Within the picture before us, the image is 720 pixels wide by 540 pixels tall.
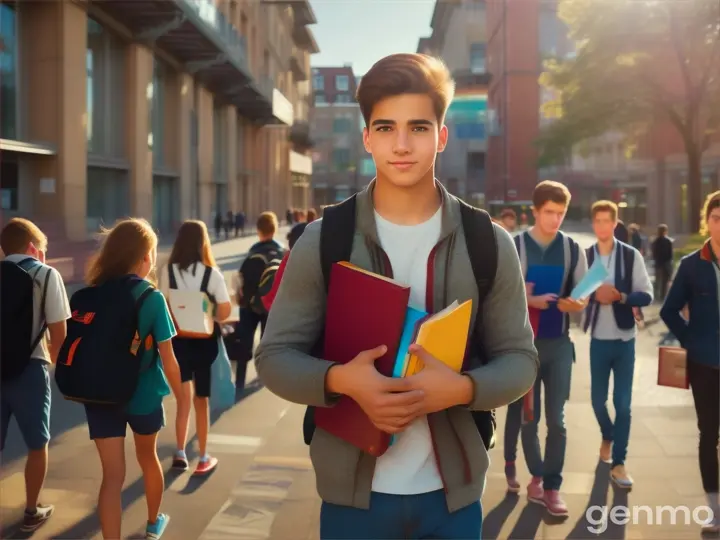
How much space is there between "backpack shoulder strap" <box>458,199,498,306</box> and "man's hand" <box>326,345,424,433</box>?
384mm

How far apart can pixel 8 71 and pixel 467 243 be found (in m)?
18.9

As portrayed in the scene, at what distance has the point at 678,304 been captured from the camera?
4734mm

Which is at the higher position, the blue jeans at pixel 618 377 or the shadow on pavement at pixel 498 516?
the blue jeans at pixel 618 377

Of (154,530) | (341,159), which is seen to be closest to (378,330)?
(154,530)

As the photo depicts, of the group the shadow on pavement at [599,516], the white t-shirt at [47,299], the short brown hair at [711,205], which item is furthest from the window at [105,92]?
the short brown hair at [711,205]

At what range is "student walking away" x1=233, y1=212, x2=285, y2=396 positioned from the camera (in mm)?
7727

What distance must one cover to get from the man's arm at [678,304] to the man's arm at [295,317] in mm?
3399

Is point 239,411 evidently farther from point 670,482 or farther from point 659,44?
point 659,44

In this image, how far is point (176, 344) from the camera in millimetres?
5699

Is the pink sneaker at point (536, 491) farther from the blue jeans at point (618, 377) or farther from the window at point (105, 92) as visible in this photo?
the window at point (105, 92)

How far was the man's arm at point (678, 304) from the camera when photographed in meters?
4.72

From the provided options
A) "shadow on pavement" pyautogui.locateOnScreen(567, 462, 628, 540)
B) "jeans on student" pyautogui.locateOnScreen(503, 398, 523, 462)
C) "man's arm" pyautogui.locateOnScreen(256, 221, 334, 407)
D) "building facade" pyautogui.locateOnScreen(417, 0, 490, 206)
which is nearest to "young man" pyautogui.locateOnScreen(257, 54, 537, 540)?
"man's arm" pyautogui.locateOnScreen(256, 221, 334, 407)

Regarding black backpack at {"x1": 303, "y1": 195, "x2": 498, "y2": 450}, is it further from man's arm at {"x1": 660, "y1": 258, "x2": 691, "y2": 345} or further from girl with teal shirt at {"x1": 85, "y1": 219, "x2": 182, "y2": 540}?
man's arm at {"x1": 660, "y1": 258, "x2": 691, "y2": 345}

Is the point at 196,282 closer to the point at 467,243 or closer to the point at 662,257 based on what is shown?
the point at 467,243
